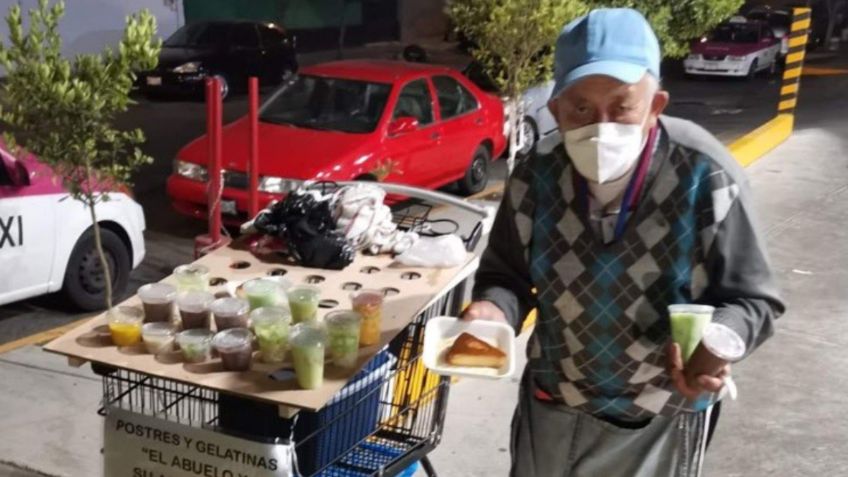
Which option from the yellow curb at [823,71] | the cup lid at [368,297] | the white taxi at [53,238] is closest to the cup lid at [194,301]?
the cup lid at [368,297]

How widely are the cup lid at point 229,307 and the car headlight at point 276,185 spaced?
5.37 m

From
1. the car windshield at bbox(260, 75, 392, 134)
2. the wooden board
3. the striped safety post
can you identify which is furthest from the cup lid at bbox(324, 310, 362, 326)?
the striped safety post

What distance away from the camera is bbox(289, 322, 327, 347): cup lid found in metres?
2.75

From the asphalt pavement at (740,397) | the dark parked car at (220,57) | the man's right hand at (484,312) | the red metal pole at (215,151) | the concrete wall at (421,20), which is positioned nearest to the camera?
the man's right hand at (484,312)

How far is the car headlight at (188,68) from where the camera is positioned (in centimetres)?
1747

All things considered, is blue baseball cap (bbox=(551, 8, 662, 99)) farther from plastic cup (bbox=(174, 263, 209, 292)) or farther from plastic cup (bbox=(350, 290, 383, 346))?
plastic cup (bbox=(174, 263, 209, 292))

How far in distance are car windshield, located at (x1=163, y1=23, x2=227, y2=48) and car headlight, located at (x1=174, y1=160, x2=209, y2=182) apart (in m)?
9.77

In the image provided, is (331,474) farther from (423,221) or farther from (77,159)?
(77,159)

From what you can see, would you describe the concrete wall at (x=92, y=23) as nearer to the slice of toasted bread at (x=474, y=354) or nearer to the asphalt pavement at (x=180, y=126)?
the asphalt pavement at (x=180, y=126)

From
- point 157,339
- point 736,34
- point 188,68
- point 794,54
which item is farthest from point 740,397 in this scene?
point 736,34

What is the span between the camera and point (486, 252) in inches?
105

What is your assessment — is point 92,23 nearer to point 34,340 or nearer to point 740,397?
point 34,340

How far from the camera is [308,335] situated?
111 inches

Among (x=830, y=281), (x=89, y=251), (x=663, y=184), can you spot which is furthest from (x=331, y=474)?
(x=830, y=281)
